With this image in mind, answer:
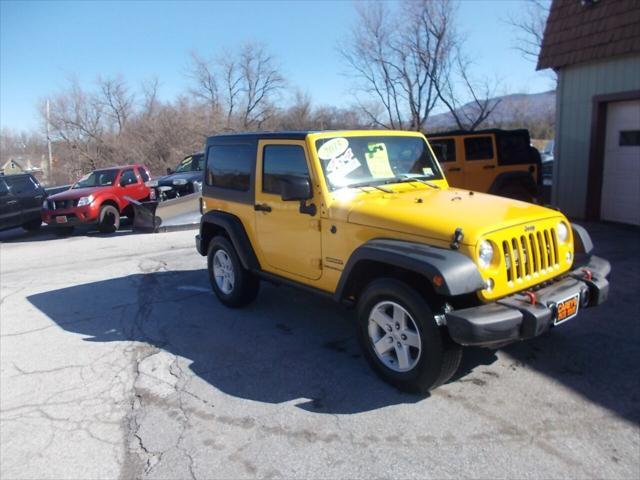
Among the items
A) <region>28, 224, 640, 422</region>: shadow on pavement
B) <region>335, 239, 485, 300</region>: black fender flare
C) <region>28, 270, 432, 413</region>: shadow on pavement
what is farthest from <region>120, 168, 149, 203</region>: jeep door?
<region>335, 239, 485, 300</region>: black fender flare

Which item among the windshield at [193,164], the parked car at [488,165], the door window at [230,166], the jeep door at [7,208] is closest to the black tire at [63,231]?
the jeep door at [7,208]

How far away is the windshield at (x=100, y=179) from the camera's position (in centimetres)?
1373

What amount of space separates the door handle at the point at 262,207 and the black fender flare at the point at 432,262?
4.84ft

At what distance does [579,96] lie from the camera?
10266mm

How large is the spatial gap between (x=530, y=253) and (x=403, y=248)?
0.93 meters

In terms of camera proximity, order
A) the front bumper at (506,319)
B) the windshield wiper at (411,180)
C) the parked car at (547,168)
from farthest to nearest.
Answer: the parked car at (547,168)
the windshield wiper at (411,180)
the front bumper at (506,319)

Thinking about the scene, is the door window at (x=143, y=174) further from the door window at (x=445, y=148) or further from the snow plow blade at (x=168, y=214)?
the door window at (x=445, y=148)

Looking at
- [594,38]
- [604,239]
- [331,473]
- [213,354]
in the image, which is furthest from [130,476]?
[594,38]

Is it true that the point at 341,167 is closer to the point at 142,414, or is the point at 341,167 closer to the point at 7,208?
the point at 142,414

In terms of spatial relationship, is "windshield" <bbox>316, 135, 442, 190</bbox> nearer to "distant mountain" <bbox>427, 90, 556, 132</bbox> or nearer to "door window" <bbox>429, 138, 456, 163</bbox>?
"door window" <bbox>429, 138, 456, 163</bbox>

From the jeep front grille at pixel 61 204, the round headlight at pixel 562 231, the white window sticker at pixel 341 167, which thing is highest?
the white window sticker at pixel 341 167

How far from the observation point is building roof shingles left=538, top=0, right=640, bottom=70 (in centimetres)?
884

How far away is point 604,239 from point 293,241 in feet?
20.6

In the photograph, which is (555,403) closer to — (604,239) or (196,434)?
(196,434)
